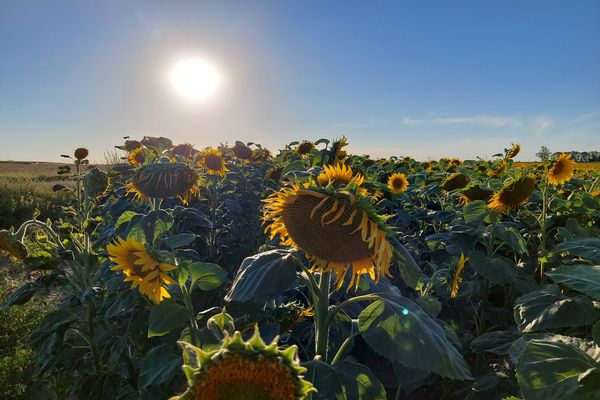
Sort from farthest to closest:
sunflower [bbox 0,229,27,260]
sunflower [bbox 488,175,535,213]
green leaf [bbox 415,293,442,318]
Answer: sunflower [bbox 488,175,535,213], sunflower [bbox 0,229,27,260], green leaf [bbox 415,293,442,318]

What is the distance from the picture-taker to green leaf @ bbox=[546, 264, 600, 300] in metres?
1.19

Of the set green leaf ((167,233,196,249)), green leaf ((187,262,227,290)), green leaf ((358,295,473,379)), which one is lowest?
green leaf ((358,295,473,379))

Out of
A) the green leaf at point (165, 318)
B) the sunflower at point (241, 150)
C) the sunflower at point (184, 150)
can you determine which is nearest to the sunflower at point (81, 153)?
the sunflower at point (184, 150)

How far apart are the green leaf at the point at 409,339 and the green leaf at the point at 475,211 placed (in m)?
1.59

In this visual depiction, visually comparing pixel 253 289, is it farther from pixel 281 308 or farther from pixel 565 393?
pixel 565 393

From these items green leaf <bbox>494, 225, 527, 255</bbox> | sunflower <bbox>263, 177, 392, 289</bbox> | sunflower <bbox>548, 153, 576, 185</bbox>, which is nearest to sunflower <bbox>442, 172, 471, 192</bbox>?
sunflower <bbox>548, 153, 576, 185</bbox>

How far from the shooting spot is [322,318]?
1.42 meters

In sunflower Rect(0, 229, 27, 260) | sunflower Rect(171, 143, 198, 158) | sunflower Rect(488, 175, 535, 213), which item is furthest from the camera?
sunflower Rect(171, 143, 198, 158)

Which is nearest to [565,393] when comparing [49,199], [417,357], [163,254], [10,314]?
[417,357]

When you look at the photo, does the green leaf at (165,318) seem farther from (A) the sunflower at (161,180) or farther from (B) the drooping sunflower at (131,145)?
(B) the drooping sunflower at (131,145)

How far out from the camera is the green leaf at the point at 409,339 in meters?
1.12

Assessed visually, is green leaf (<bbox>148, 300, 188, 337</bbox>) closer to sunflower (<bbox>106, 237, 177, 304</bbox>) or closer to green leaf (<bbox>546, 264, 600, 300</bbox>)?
sunflower (<bbox>106, 237, 177, 304</bbox>)

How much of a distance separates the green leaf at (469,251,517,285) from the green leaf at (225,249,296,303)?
4.76ft

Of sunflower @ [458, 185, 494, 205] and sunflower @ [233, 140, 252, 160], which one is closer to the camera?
sunflower @ [458, 185, 494, 205]
